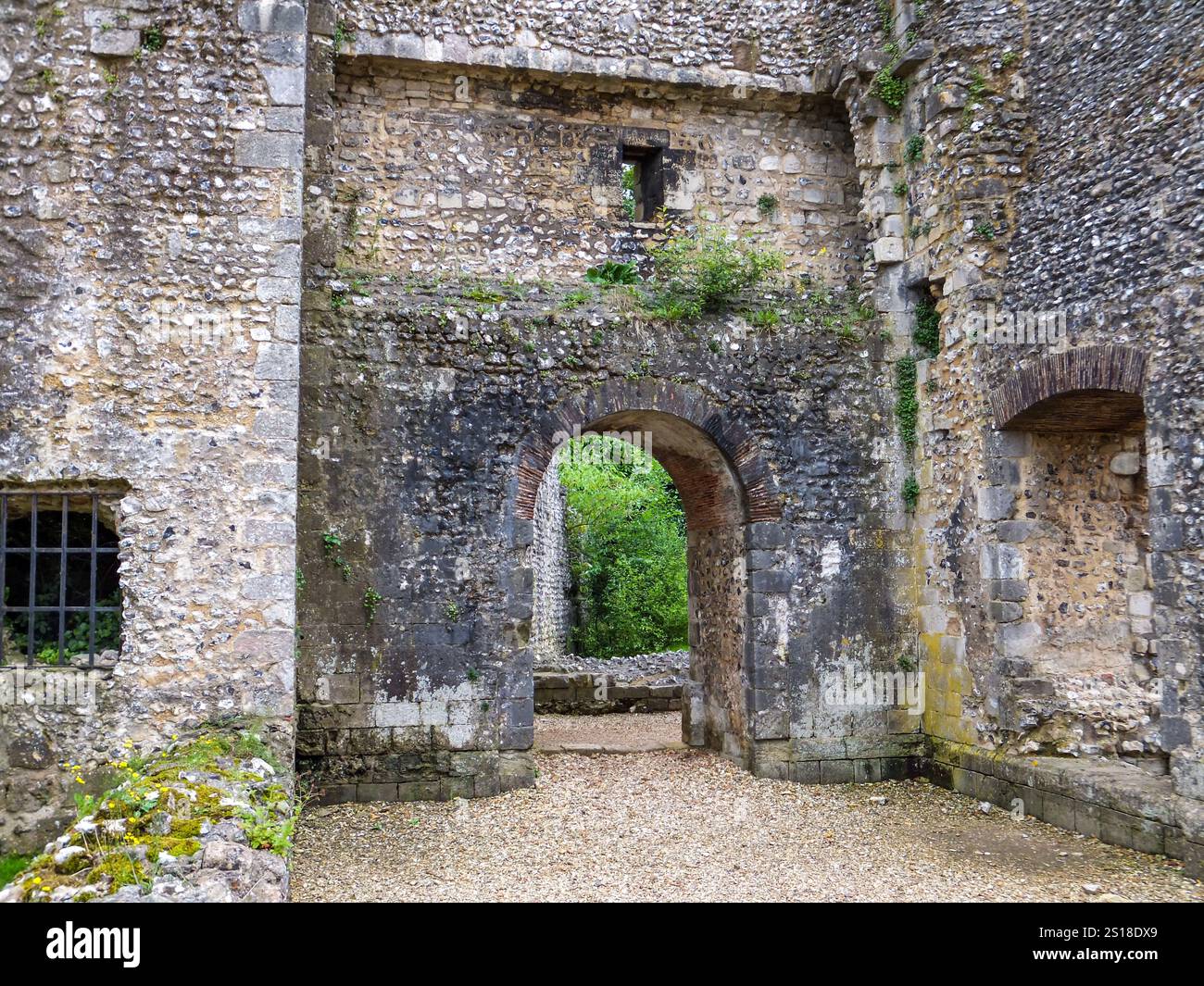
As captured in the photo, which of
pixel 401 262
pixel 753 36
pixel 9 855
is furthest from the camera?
pixel 753 36

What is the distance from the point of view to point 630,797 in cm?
749

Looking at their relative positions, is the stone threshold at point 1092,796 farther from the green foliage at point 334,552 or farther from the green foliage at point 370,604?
the green foliage at point 334,552

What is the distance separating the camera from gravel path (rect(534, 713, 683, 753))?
31.0ft

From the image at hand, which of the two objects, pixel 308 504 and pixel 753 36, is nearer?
pixel 308 504

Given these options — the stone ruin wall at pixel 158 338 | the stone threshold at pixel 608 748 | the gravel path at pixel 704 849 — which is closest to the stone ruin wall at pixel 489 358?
the stone ruin wall at pixel 158 338

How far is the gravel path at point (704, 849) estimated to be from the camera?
5.39 m

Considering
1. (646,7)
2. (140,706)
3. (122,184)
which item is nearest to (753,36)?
(646,7)

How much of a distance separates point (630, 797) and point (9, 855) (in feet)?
13.4

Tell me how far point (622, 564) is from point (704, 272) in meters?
10.6

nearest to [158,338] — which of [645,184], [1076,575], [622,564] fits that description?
[645,184]

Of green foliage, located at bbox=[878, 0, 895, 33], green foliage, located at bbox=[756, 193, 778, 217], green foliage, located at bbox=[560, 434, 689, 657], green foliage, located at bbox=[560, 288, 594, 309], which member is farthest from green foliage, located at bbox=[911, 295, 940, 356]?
green foliage, located at bbox=[560, 434, 689, 657]

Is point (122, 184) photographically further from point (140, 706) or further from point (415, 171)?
point (140, 706)

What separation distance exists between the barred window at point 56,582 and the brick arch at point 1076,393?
6.07 meters

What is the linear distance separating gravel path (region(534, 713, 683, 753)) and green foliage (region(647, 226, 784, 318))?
4.10 m
